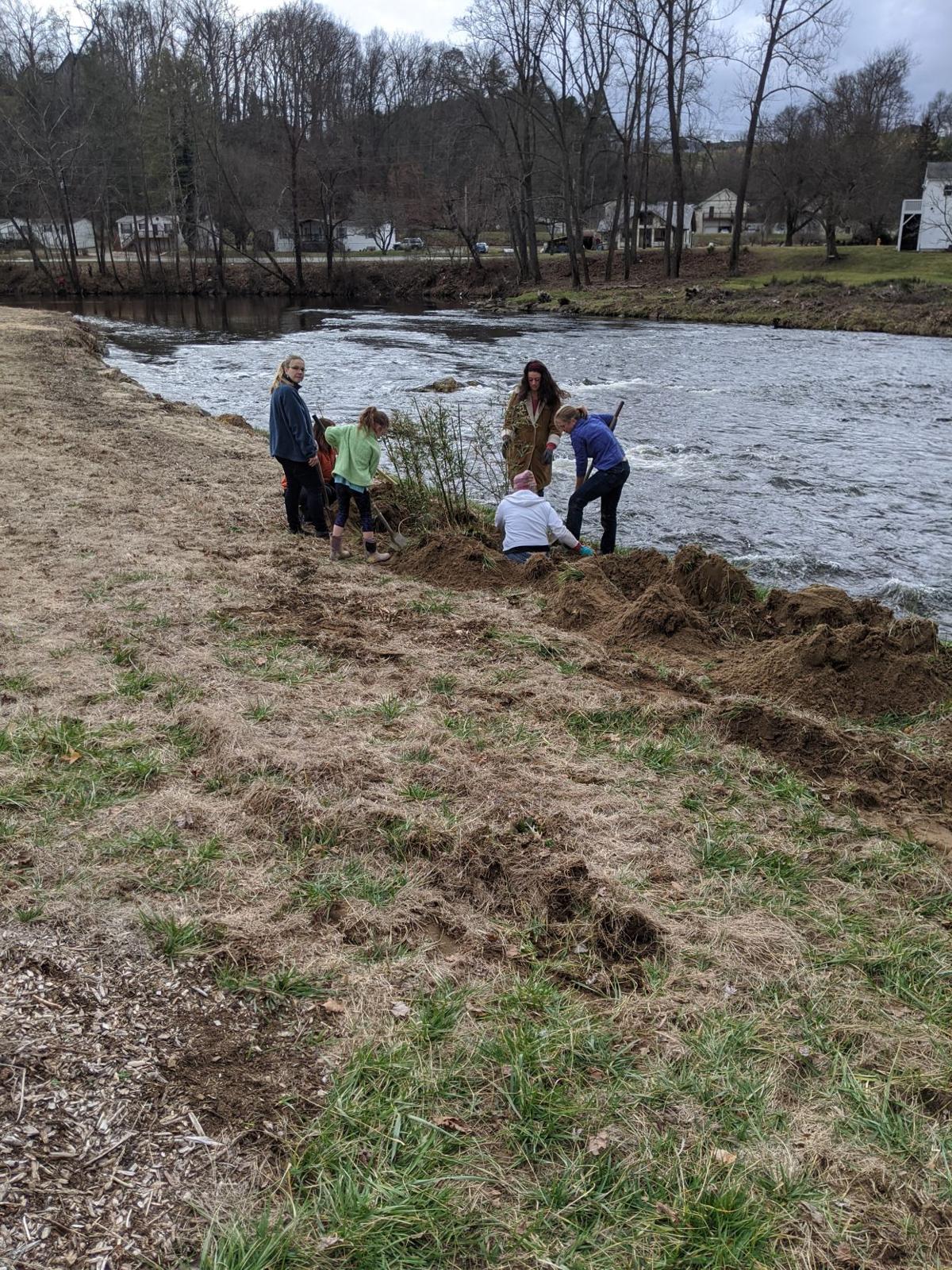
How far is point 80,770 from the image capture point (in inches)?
176

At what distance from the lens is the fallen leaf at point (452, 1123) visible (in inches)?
108

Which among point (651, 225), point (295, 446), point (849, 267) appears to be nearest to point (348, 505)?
point (295, 446)

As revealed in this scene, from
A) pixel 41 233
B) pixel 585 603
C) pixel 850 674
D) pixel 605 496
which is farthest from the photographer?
pixel 41 233

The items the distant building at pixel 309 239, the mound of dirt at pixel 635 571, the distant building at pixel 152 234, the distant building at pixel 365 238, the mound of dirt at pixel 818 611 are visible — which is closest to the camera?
→ the mound of dirt at pixel 818 611

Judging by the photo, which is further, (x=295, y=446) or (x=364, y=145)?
(x=364, y=145)

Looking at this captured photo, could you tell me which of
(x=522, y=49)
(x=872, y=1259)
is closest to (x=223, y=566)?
(x=872, y=1259)

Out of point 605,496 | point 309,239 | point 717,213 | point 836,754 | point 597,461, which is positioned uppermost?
point 717,213

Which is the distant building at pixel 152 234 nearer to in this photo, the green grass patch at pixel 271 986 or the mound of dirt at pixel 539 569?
the mound of dirt at pixel 539 569

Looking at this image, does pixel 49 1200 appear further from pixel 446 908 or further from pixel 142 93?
pixel 142 93

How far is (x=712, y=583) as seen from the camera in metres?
7.89

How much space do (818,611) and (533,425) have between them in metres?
3.83

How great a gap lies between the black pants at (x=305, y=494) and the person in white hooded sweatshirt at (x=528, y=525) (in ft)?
6.38

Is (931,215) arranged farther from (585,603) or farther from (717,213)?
(585,603)

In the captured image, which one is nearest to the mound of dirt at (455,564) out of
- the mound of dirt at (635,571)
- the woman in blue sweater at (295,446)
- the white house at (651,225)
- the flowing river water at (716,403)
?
the mound of dirt at (635,571)
